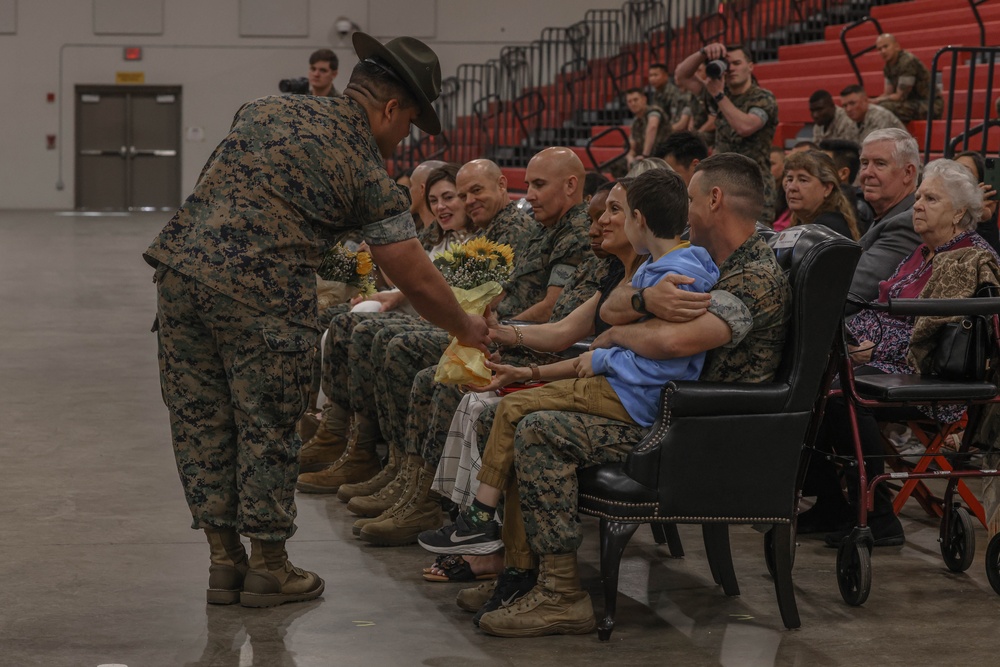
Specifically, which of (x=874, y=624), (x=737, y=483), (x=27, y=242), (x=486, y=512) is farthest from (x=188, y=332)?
(x=27, y=242)

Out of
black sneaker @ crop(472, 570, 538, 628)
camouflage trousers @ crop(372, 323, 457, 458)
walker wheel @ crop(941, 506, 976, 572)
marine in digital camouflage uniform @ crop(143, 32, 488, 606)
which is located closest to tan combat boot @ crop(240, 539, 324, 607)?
marine in digital camouflage uniform @ crop(143, 32, 488, 606)

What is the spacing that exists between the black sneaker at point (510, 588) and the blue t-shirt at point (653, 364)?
53cm

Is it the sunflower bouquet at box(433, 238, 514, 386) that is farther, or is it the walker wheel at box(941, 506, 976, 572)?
the walker wheel at box(941, 506, 976, 572)

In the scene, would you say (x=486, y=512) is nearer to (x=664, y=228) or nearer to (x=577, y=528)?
(x=577, y=528)

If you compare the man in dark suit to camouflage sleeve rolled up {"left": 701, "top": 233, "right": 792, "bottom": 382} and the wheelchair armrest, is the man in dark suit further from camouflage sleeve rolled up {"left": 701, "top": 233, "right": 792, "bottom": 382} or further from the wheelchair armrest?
the wheelchair armrest

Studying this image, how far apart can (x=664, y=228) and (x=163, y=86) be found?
65.9 feet

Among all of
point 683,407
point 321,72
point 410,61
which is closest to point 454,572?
point 683,407

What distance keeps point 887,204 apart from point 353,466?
2.35 m

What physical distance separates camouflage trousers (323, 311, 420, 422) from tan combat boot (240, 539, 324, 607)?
1.26 m

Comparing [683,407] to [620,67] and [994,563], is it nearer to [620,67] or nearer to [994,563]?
[994,563]

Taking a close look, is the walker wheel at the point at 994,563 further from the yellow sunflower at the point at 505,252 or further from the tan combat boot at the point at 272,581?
the tan combat boot at the point at 272,581

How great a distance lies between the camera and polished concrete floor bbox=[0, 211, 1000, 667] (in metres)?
3.28

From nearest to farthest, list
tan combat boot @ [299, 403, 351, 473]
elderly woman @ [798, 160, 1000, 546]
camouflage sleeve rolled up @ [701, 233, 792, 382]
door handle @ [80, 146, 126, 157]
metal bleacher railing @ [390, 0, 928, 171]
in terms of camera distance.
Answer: camouflage sleeve rolled up @ [701, 233, 792, 382], elderly woman @ [798, 160, 1000, 546], tan combat boot @ [299, 403, 351, 473], metal bleacher railing @ [390, 0, 928, 171], door handle @ [80, 146, 126, 157]

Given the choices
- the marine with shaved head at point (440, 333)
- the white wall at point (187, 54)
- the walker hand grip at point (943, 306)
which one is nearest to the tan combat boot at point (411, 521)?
the marine with shaved head at point (440, 333)
